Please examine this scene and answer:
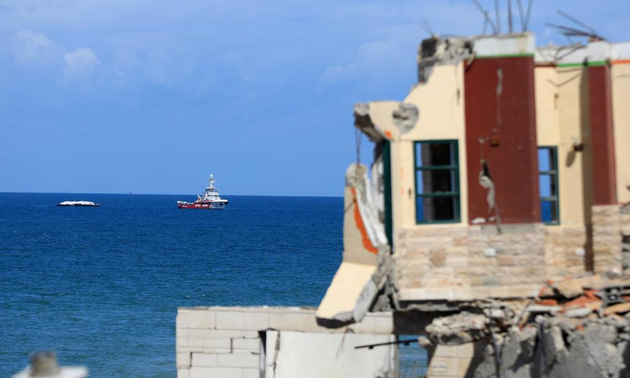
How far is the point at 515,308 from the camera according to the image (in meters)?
15.9

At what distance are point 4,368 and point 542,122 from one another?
27.7 m

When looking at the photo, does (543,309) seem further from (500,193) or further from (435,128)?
(435,128)

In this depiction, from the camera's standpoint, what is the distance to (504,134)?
15.9 meters

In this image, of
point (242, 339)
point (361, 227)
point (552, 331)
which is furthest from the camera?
point (242, 339)

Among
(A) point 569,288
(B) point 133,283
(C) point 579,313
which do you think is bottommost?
(B) point 133,283

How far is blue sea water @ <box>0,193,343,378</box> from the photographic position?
41.8 meters

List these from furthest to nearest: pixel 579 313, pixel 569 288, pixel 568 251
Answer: pixel 568 251 → pixel 569 288 → pixel 579 313

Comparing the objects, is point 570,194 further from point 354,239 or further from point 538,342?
point 354,239

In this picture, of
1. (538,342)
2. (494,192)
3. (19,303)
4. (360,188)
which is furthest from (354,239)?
(19,303)

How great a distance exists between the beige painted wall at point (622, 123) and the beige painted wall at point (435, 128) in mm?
2668

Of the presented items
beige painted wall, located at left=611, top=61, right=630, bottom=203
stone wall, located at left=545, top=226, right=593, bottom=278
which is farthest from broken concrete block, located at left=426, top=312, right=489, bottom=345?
beige painted wall, located at left=611, top=61, right=630, bottom=203

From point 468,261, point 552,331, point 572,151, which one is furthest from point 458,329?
point 572,151

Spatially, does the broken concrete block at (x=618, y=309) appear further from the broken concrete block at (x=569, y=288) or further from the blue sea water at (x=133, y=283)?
the blue sea water at (x=133, y=283)

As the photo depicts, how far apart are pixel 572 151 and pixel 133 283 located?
55.9 meters
